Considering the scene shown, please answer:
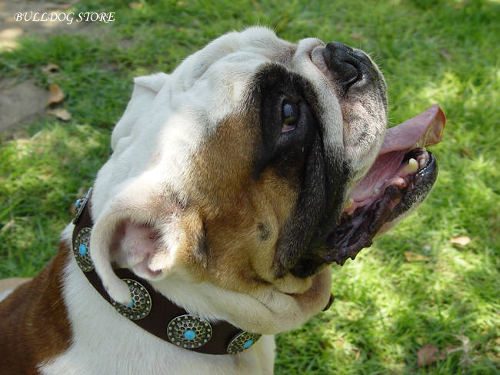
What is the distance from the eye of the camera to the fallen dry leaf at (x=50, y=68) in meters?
5.53

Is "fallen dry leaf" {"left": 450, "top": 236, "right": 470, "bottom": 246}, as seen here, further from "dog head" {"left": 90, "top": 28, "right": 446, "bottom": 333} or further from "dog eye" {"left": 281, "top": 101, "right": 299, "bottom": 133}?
"dog eye" {"left": 281, "top": 101, "right": 299, "bottom": 133}

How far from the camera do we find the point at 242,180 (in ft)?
7.39

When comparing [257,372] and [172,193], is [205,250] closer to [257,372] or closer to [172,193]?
[172,193]

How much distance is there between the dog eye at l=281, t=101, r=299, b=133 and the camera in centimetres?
234

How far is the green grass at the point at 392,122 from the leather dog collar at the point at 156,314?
1504 mm

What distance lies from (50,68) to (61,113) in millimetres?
752

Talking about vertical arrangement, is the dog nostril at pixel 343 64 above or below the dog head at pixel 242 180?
above

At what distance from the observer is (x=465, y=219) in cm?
439

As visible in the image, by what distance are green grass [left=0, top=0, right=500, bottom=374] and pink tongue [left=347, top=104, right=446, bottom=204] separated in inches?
50.6

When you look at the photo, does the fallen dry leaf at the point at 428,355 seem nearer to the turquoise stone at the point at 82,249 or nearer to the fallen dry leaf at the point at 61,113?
the turquoise stone at the point at 82,249

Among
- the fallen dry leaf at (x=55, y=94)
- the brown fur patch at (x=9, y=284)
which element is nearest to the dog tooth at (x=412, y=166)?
the brown fur patch at (x=9, y=284)

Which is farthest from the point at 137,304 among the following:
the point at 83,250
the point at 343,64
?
the point at 343,64

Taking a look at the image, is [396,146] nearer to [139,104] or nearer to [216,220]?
[216,220]

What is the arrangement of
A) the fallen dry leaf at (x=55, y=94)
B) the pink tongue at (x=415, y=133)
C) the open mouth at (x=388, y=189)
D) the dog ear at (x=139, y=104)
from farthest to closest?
1. the fallen dry leaf at (x=55, y=94)
2. the pink tongue at (x=415, y=133)
3. the dog ear at (x=139, y=104)
4. the open mouth at (x=388, y=189)
